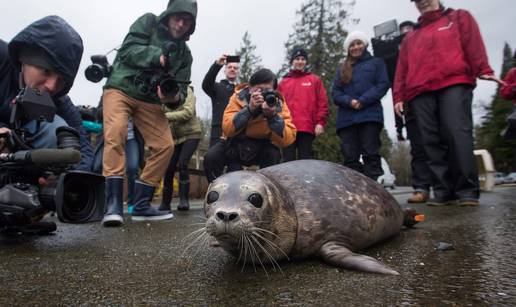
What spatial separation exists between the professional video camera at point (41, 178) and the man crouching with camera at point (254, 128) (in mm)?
1511

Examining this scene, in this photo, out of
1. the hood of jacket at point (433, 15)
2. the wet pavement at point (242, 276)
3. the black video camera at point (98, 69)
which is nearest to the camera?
the wet pavement at point (242, 276)

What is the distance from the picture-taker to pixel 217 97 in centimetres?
536

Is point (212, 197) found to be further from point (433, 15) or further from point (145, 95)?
point (433, 15)

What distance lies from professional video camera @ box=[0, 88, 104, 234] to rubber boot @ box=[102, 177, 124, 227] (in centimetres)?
90

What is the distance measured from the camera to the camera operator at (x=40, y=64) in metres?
2.36

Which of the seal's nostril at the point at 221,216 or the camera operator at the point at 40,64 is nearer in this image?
the seal's nostril at the point at 221,216

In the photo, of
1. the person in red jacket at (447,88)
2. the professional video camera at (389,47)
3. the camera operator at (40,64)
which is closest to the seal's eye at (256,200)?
the camera operator at (40,64)

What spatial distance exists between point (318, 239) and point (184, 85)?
8.99ft

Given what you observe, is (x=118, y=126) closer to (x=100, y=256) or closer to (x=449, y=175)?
(x=100, y=256)

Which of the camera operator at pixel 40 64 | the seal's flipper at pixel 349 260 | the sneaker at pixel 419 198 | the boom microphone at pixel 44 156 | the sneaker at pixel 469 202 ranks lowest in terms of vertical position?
the sneaker at pixel 419 198

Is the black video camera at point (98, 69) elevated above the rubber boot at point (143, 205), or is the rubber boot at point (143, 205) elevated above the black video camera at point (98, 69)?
the black video camera at point (98, 69)

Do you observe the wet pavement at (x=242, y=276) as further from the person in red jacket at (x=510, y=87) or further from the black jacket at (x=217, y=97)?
the black jacket at (x=217, y=97)

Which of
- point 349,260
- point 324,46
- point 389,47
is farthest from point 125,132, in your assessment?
point 324,46

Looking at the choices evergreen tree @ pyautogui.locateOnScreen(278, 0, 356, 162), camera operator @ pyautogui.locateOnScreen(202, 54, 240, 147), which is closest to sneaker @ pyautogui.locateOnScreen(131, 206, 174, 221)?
camera operator @ pyautogui.locateOnScreen(202, 54, 240, 147)
